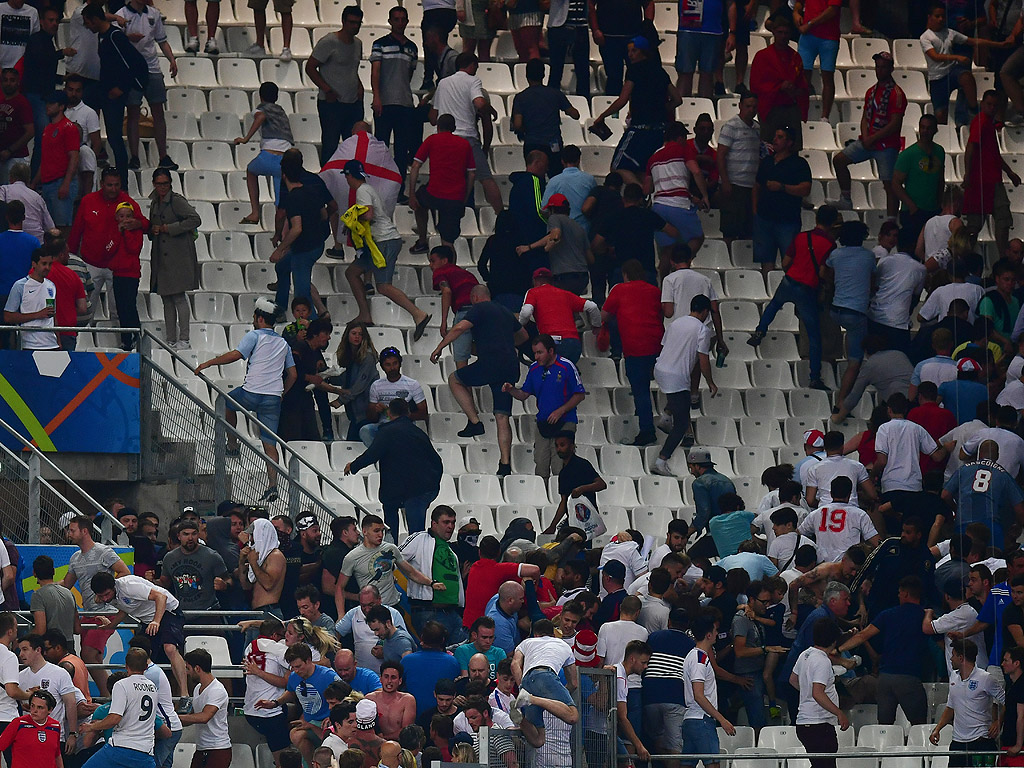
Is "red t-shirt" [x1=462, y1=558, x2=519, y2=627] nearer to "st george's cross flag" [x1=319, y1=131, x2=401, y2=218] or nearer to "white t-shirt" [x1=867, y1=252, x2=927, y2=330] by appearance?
"st george's cross flag" [x1=319, y1=131, x2=401, y2=218]

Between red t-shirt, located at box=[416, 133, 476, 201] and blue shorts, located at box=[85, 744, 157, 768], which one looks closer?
blue shorts, located at box=[85, 744, 157, 768]

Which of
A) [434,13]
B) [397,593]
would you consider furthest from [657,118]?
[397,593]

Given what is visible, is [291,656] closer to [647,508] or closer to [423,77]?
[647,508]

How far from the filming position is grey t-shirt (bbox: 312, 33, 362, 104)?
68.8 feet

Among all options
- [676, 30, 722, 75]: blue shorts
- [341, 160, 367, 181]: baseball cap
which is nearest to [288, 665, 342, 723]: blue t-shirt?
[341, 160, 367, 181]: baseball cap

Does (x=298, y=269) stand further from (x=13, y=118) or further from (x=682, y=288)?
(x=682, y=288)

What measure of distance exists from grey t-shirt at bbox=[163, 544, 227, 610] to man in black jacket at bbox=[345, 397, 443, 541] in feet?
5.80

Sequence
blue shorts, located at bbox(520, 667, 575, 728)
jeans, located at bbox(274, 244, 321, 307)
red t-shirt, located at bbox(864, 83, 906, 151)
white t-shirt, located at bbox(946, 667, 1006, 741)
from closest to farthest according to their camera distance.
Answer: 1. blue shorts, located at bbox(520, 667, 575, 728)
2. white t-shirt, located at bbox(946, 667, 1006, 741)
3. jeans, located at bbox(274, 244, 321, 307)
4. red t-shirt, located at bbox(864, 83, 906, 151)

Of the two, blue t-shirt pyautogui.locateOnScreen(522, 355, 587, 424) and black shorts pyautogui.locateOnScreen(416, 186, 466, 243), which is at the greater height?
black shorts pyautogui.locateOnScreen(416, 186, 466, 243)

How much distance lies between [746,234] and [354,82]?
389 cm

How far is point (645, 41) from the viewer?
21250 millimetres

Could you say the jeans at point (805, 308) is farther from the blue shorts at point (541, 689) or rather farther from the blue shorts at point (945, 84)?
the blue shorts at point (541, 689)

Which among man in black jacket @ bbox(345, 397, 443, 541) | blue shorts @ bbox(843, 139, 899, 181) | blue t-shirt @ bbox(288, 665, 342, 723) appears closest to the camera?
blue t-shirt @ bbox(288, 665, 342, 723)

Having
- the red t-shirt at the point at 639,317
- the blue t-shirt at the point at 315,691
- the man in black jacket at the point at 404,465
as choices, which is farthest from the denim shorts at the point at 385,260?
the blue t-shirt at the point at 315,691
